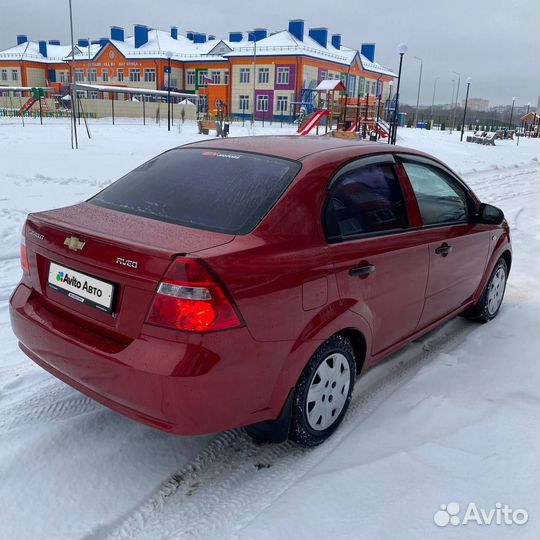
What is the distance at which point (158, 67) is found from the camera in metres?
61.7

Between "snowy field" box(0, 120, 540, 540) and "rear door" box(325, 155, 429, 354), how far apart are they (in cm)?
53

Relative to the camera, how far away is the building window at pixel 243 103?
57069 millimetres

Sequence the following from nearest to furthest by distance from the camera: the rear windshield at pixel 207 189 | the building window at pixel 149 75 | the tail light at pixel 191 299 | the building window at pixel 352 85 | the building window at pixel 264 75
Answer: the tail light at pixel 191 299 → the rear windshield at pixel 207 189 → the building window at pixel 264 75 → the building window at pixel 352 85 → the building window at pixel 149 75

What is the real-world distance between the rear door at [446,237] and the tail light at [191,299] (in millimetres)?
1826

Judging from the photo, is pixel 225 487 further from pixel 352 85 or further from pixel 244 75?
pixel 352 85

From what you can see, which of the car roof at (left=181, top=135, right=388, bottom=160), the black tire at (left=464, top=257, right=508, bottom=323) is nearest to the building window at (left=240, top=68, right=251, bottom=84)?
the black tire at (left=464, top=257, right=508, bottom=323)

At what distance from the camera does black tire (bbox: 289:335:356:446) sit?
2.83 meters

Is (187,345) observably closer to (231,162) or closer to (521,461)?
(231,162)

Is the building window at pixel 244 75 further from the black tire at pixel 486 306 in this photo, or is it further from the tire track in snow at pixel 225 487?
the tire track in snow at pixel 225 487

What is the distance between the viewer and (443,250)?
153 inches

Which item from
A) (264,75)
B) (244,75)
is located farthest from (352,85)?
(244,75)

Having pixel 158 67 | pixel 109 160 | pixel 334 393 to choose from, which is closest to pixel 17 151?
pixel 109 160

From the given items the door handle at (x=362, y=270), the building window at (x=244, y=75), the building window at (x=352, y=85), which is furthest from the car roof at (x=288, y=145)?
the building window at (x=352, y=85)

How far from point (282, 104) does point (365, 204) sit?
54.5 meters
